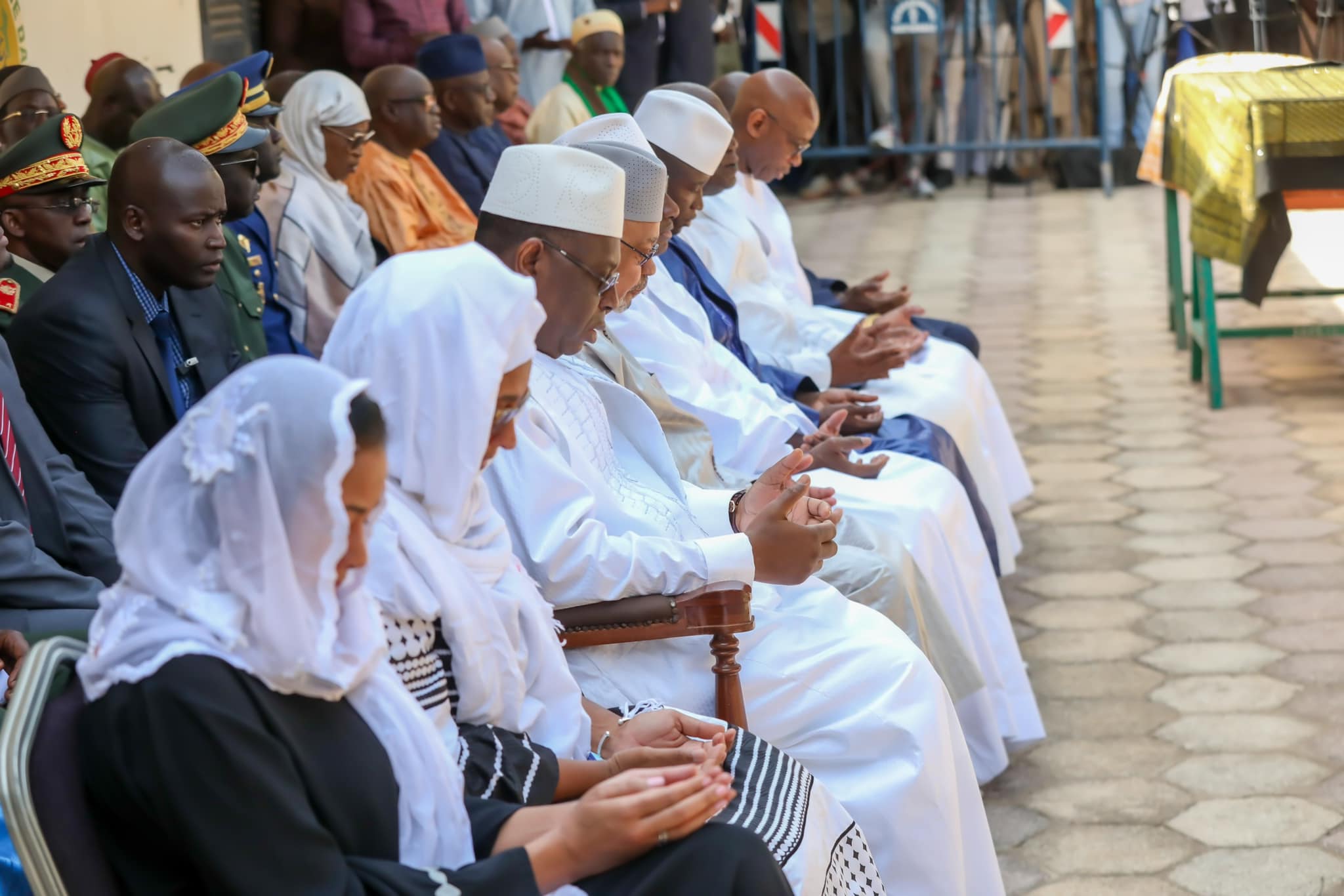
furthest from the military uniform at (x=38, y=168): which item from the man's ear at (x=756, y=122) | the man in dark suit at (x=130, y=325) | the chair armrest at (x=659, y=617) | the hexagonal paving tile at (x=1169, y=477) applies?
the hexagonal paving tile at (x=1169, y=477)

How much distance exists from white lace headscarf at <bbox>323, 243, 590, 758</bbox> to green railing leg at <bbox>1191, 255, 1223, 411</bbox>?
4.71 m

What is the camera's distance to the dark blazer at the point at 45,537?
2.53 m

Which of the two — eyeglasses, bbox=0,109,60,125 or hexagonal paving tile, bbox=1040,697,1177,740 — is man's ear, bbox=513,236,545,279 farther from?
eyeglasses, bbox=0,109,60,125

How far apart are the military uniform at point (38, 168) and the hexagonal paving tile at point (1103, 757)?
7.62 feet

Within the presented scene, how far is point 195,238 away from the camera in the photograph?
10.3ft

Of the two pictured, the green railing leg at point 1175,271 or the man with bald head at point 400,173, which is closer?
the man with bald head at point 400,173

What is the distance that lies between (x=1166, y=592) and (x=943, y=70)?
7737mm

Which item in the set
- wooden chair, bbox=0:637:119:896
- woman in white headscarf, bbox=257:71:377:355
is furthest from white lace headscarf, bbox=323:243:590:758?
woman in white headscarf, bbox=257:71:377:355

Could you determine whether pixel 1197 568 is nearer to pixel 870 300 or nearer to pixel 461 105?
pixel 870 300

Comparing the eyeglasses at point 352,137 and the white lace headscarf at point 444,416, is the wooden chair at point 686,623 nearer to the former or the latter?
the white lace headscarf at point 444,416

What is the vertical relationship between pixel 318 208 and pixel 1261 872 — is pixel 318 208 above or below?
above

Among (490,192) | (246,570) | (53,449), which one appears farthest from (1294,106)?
(246,570)

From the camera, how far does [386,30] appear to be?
6973mm

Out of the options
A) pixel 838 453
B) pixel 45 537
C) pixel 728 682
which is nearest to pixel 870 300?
pixel 838 453
